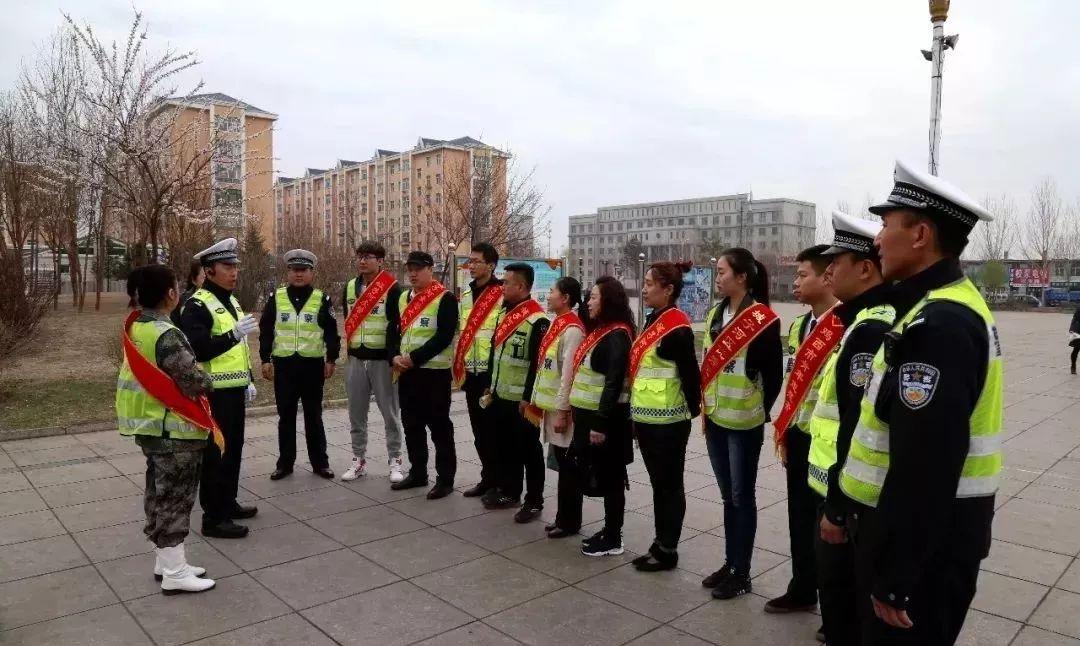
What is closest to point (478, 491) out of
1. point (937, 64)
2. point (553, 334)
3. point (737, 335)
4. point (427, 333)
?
point (427, 333)

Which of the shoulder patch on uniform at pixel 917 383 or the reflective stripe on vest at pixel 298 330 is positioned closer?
the shoulder patch on uniform at pixel 917 383

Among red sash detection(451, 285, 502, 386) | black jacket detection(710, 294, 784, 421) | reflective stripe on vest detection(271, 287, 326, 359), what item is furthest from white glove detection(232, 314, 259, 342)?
black jacket detection(710, 294, 784, 421)

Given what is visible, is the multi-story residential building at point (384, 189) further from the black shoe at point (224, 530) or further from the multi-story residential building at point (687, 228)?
the black shoe at point (224, 530)

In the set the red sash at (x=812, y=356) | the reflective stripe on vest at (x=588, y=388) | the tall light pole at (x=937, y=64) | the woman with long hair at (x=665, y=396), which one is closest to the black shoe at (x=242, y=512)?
the reflective stripe on vest at (x=588, y=388)

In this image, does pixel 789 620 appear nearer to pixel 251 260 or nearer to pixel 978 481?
pixel 978 481

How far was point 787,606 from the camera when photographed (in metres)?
3.99

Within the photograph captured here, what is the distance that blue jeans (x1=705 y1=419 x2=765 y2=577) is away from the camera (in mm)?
4148

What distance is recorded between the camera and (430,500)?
599 centimetres

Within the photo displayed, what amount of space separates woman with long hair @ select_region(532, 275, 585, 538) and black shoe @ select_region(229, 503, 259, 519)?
7.26ft

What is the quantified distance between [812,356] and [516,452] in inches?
111

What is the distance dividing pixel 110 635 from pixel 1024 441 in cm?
914

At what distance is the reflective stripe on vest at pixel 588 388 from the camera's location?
4.65 m

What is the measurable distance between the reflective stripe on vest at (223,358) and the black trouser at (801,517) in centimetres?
371

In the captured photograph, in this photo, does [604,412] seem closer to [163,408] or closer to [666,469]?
[666,469]
